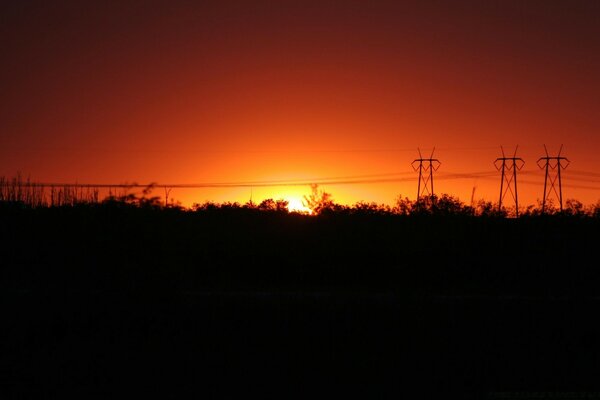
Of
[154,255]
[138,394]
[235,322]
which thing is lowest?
[138,394]

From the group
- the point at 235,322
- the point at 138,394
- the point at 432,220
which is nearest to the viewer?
the point at 138,394

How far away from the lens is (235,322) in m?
20.8

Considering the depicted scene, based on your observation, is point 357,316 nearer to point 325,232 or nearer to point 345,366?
point 345,366

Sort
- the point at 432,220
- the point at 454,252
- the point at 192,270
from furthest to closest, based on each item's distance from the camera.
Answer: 1. the point at 432,220
2. the point at 454,252
3. the point at 192,270

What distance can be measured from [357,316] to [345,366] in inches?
83.1

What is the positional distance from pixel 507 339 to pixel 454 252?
1658 centimetres

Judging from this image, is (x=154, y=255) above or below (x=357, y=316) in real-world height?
above

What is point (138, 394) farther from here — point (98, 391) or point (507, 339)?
point (507, 339)

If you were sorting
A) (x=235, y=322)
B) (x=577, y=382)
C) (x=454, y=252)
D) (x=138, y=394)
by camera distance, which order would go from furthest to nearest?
1. (x=454, y=252)
2. (x=235, y=322)
3. (x=577, y=382)
4. (x=138, y=394)

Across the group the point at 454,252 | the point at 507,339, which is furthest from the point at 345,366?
the point at 454,252

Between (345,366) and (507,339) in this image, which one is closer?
(345,366)

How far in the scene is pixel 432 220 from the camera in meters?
42.6

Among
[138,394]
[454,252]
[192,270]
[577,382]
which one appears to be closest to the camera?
[138,394]

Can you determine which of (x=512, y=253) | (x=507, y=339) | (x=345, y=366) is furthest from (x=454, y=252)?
(x=345, y=366)
